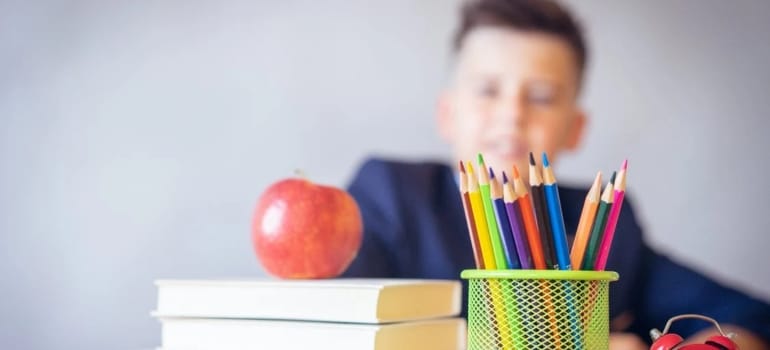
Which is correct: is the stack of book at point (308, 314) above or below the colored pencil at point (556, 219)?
below

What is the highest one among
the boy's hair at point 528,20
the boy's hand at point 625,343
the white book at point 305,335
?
the boy's hair at point 528,20

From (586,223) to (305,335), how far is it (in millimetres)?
178

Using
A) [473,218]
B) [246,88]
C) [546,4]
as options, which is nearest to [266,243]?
[473,218]

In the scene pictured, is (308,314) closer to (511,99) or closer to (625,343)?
(625,343)

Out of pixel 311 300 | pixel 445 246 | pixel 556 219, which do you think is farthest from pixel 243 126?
pixel 556 219

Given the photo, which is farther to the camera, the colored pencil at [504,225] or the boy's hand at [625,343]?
the boy's hand at [625,343]

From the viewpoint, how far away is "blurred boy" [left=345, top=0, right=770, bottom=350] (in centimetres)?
81

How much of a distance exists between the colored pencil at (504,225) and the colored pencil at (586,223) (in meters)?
0.03

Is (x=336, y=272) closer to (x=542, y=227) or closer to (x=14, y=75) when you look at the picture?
(x=542, y=227)

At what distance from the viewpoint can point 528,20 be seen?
0.86 m

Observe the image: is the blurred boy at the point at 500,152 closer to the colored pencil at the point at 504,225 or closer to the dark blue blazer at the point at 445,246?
the dark blue blazer at the point at 445,246

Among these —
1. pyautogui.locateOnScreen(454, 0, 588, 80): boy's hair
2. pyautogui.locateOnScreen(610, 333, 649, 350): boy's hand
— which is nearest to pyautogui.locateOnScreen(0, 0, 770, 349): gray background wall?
pyautogui.locateOnScreen(454, 0, 588, 80): boy's hair

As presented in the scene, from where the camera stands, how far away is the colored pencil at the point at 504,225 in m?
0.39

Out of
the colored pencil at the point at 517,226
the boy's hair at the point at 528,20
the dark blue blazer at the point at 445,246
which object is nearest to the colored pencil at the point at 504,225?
the colored pencil at the point at 517,226
